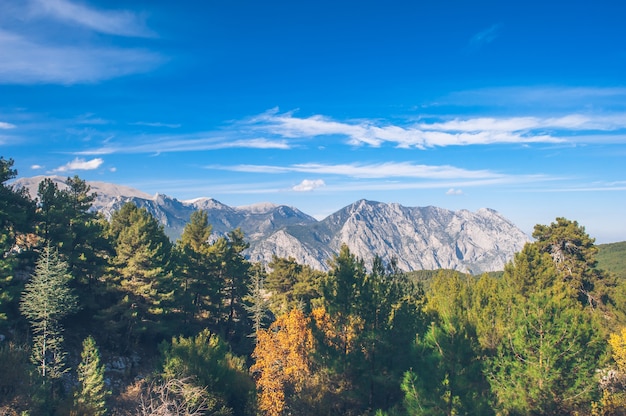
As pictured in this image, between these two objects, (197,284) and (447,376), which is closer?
(447,376)

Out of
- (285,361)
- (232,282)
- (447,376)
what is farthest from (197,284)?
(447,376)

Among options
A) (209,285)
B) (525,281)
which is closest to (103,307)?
(209,285)

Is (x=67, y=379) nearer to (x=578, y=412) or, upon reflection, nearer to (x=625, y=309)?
(x=578, y=412)

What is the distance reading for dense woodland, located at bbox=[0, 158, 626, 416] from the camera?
1981 cm

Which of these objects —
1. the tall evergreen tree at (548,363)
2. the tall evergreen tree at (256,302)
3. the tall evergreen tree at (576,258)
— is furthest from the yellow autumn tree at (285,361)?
the tall evergreen tree at (576,258)

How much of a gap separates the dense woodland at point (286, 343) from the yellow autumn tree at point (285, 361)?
0.30 feet

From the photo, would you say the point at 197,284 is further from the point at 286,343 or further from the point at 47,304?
the point at 286,343

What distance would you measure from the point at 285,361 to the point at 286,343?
4.08 feet

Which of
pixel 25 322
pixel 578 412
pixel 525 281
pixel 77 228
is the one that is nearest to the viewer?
pixel 578 412

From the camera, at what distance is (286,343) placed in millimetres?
24906

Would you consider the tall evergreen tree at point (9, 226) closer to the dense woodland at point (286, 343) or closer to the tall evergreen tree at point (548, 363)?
the dense woodland at point (286, 343)

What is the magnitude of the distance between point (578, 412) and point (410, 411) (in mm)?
8607

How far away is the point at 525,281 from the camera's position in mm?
40938

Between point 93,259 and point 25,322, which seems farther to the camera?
point 93,259
